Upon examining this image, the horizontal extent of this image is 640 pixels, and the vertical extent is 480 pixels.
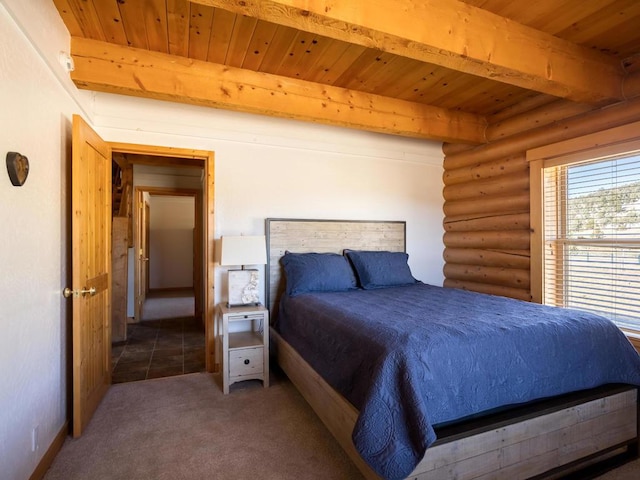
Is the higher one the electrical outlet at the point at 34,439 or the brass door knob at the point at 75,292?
the brass door knob at the point at 75,292

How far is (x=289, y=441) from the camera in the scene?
2.10m

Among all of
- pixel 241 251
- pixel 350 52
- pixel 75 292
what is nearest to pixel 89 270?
pixel 75 292

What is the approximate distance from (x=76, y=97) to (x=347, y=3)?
2.06 m

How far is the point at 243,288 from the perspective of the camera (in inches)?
122

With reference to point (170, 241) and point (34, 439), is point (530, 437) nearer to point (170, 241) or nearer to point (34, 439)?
point (34, 439)

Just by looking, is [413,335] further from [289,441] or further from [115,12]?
Result: [115,12]

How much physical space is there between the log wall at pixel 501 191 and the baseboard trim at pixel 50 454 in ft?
12.9

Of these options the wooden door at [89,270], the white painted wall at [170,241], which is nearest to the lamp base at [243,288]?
the wooden door at [89,270]

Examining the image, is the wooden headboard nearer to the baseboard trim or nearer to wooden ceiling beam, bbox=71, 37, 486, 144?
wooden ceiling beam, bbox=71, 37, 486, 144

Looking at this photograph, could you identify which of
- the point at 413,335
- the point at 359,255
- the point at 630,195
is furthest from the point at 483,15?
the point at 359,255

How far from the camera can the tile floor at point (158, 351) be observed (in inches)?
128

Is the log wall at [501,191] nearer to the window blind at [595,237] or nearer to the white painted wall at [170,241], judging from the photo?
the window blind at [595,237]

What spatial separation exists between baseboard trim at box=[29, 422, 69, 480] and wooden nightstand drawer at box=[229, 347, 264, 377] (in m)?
1.11

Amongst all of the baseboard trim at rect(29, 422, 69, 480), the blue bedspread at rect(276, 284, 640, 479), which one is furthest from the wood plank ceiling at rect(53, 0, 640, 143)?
the baseboard trim at rect(29, 422, 69, 480)
